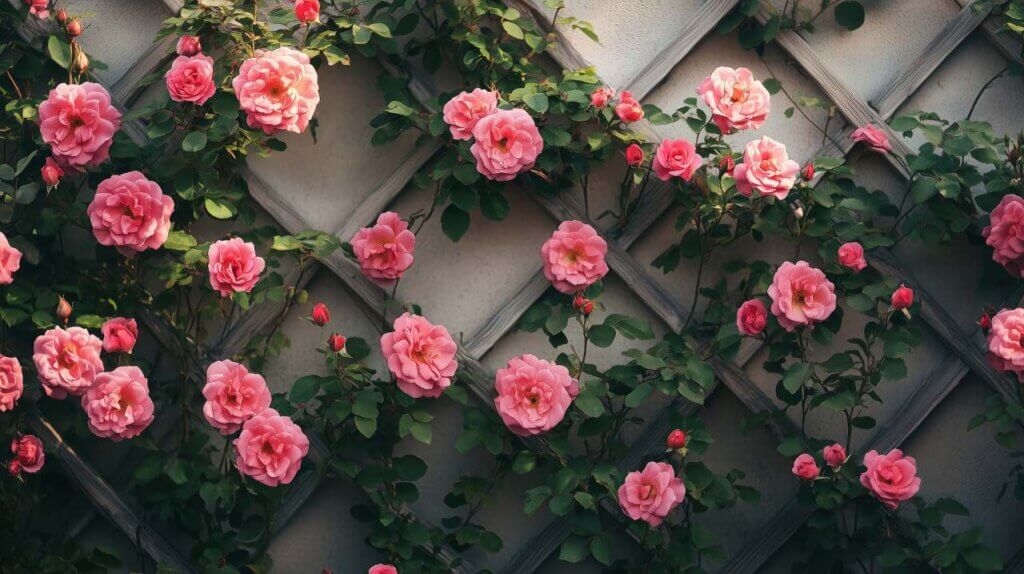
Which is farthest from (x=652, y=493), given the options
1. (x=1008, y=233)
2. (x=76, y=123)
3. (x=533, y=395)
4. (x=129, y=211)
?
(x=76, y=123)

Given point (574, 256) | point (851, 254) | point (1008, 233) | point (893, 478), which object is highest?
point (1008, 233)

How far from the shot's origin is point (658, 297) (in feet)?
7.34

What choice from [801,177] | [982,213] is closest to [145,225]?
[801,177]

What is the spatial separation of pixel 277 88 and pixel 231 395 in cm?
53

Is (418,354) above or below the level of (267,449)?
above

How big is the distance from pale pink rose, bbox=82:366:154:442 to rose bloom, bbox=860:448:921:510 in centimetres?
125

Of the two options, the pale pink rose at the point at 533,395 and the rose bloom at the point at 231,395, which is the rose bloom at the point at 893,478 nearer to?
the pale pink rose at the point at 533,395

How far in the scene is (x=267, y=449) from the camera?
2.07 meters

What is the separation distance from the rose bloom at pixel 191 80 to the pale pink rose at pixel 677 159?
0.79m

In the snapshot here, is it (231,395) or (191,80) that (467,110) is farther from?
(231,395)

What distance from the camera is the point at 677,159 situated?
6.93 feet

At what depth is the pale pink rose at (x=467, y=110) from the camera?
2.11 m

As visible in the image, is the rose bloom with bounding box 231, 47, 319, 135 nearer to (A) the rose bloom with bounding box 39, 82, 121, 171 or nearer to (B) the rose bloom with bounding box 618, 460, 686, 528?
(A) the rose bloom with bounding box 39, 82, 121, 171

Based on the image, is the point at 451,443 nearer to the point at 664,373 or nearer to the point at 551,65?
the point at 664,373
